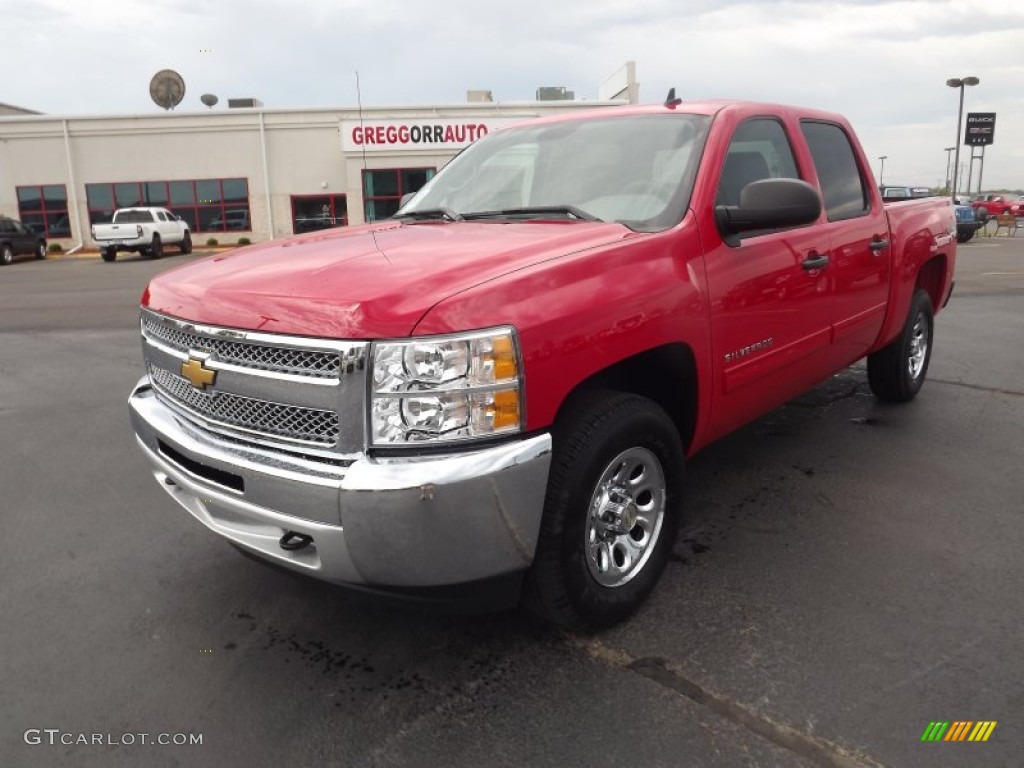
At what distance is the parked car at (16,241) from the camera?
26.6 meters

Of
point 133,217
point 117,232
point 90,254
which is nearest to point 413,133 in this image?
point 133,217

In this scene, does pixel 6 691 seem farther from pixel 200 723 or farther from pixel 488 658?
pixel 488 658

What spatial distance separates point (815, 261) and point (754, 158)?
56 cm

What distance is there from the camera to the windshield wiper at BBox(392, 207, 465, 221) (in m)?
3.62

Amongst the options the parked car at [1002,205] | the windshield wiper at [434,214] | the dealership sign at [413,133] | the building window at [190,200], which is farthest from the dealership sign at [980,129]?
the windshield wiper at [434,214]

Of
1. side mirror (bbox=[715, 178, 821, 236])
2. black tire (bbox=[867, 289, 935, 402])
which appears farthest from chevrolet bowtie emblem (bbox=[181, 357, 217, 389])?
black tire (bbox=[867, 289, 935, 402])

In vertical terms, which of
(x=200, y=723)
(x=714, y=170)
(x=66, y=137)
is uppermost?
(x=66, y=137)

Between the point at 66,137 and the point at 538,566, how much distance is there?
1384 inches

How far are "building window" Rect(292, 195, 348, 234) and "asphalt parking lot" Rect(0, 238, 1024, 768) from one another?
1126 inches

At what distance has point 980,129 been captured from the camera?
38.5 m

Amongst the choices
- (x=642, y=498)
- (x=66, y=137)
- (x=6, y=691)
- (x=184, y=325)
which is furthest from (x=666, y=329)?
(x=66, y=137)

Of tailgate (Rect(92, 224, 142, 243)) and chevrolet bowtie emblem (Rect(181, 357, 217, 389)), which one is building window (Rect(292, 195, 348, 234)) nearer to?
tailgate (Rect(92, 224, 142, 243))

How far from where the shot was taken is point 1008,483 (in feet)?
13.6

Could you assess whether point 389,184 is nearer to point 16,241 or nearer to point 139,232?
point 139,232
